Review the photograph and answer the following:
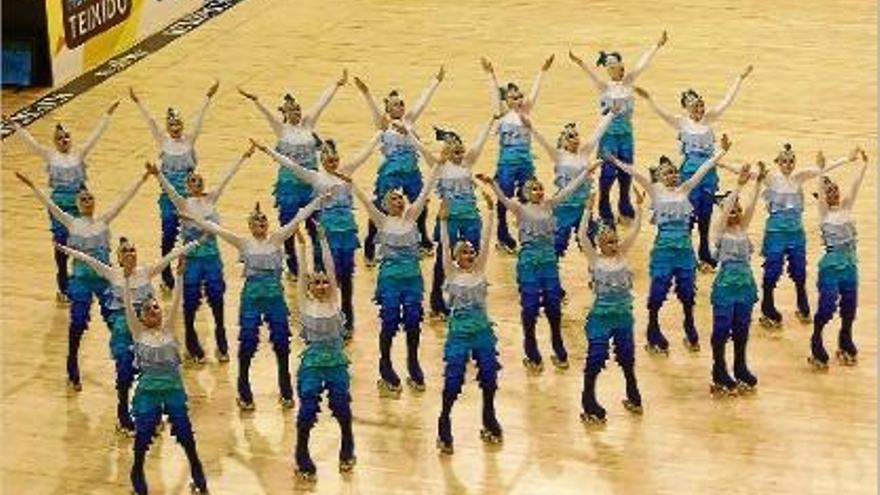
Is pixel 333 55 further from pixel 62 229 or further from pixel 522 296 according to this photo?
pixel 522 296

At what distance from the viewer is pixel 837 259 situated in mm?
11406

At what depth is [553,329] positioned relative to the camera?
11930 mm

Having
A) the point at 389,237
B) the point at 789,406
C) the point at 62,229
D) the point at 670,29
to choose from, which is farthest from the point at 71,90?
the point at 789,406

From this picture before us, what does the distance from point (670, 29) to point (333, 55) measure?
3973 millimetres

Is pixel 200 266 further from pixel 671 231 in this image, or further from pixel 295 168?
pixel 671 231

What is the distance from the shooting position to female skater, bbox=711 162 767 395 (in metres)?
11.1

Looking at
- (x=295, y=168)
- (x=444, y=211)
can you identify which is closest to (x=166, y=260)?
(x=295, y=168)

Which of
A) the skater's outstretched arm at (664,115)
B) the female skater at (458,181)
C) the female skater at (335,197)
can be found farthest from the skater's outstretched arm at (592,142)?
the female skater at (335,197)

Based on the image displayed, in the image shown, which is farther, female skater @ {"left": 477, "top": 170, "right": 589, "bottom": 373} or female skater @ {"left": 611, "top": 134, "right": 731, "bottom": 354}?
female skater @ {"left": 611, "top": 134, "right": 731, "bottom": 354}

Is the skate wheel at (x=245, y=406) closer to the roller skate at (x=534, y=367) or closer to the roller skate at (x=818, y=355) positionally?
the roller skate at (x=534, y=367)

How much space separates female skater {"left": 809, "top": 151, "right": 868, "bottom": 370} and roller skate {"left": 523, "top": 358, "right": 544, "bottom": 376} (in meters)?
1.94

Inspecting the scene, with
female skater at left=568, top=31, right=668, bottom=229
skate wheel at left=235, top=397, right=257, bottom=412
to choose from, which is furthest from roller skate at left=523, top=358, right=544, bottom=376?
skate wheel at left=235, top=397, right=257, bottom=412

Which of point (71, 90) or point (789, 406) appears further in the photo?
point (71, 90)

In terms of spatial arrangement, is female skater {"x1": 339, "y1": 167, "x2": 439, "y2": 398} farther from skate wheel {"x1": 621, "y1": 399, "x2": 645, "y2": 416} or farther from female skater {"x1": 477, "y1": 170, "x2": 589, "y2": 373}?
skate wheel {"x1": 621, "y1": 399, "x2": 645, "y2": 416}
